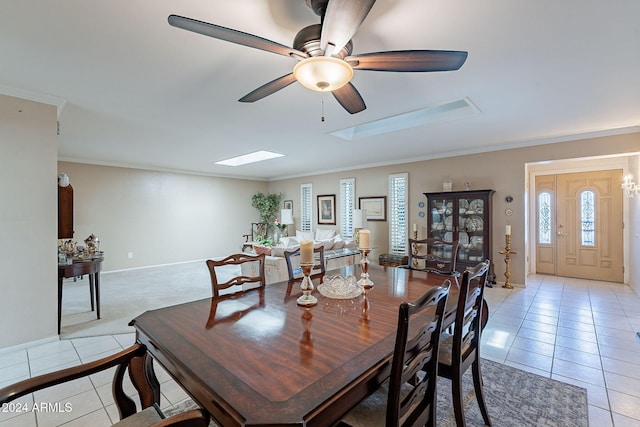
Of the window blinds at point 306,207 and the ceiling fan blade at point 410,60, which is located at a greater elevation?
the ceiling fan blade at point 410,60

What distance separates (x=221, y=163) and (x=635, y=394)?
698 centimetres

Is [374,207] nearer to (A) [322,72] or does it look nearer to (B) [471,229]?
(B) [471,229]

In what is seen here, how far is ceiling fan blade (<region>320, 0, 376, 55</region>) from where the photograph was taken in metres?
1.20

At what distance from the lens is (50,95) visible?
2891mm

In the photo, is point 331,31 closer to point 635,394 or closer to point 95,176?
point 635,394

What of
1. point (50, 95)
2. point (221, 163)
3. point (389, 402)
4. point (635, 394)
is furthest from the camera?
point (221, 163)

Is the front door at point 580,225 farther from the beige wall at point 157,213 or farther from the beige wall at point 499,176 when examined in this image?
the beige wall at point 157,213

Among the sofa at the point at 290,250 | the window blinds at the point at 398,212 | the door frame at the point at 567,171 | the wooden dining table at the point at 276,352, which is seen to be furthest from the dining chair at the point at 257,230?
the wooden dining table at the point at 276,352

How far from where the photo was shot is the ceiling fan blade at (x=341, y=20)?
1.20m

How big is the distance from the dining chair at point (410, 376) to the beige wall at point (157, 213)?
7132mm

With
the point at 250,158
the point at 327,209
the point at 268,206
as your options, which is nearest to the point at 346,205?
the point at 327,209

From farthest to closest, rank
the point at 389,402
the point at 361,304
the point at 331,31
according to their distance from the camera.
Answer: the point at 361,304, the point at 331,31, the point at 389,402

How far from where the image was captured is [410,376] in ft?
3.60

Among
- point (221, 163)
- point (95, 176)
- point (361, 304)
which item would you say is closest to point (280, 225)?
point (221, 163)
